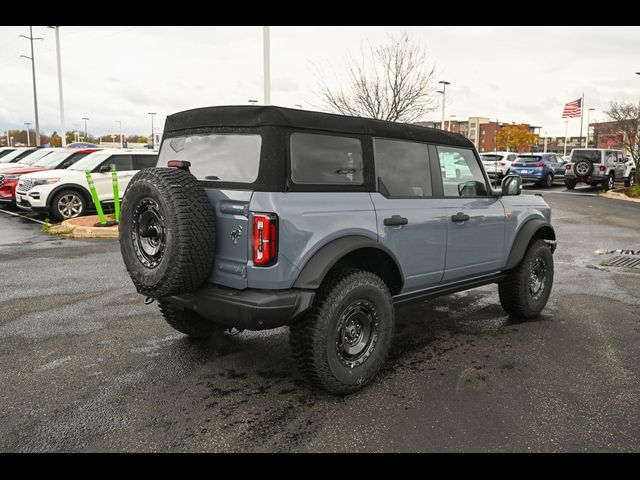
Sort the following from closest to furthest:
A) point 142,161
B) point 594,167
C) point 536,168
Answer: point 142,161 < point 594,167 < point 536,168

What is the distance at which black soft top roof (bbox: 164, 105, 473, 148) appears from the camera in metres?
3.44

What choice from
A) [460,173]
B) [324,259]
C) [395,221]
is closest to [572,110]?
[460,173]

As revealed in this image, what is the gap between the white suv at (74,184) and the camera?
39.2 ft

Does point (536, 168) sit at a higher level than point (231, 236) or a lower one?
higher

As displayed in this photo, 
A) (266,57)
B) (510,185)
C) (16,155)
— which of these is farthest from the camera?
(16,155)

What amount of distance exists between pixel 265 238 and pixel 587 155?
79.7 ft

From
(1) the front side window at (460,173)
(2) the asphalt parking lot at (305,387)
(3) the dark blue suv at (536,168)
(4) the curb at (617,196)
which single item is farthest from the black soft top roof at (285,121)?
(3) the dark blue suv at (536,168)

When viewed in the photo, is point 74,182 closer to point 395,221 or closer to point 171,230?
point 171,230

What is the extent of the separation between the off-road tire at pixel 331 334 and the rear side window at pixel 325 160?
0.67 m

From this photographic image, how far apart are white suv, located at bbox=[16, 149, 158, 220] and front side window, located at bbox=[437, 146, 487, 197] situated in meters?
8.45

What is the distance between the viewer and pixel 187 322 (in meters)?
4.55

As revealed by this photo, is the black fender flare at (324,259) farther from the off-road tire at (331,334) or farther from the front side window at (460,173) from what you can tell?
the front side window at (460,173)

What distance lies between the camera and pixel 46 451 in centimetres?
290
